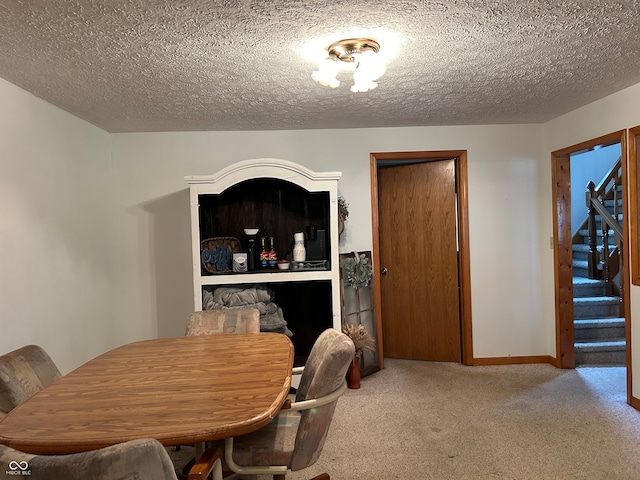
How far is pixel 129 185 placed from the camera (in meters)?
3.83

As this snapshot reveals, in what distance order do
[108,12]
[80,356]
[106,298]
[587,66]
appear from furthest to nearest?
[106,298] → [80,356] → [587,66] → [108,12]

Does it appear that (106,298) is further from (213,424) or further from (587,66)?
(587,66)

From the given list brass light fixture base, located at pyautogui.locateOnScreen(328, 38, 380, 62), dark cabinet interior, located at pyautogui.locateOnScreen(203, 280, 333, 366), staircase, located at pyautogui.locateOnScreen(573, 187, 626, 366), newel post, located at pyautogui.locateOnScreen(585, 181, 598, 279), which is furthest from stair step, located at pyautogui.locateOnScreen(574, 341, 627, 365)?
brass light fixture base, located at pyautogui.locateOnScreen(328, 38, 380, 62)

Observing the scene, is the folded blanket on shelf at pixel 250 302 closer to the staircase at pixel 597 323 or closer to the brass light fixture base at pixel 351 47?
the brass light fixture base at pixel 351 47

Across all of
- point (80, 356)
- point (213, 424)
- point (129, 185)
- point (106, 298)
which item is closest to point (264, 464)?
point (213, 424)

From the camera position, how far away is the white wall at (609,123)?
2.93 metres

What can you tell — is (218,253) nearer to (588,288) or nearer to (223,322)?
(223,322)

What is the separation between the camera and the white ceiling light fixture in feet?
6.80

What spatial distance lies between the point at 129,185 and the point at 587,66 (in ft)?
11.2

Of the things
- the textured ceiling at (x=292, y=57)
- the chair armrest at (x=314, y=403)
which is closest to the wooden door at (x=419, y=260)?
the textured ceiling at (x=292, y=57)

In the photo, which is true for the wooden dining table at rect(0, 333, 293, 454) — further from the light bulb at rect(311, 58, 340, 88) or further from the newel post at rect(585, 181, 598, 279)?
the newel post at rect(585, 181, 598, 279)

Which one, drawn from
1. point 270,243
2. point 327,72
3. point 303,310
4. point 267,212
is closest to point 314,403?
point 327,72

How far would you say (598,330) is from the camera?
422 cm

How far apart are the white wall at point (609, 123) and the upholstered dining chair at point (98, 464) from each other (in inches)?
123
